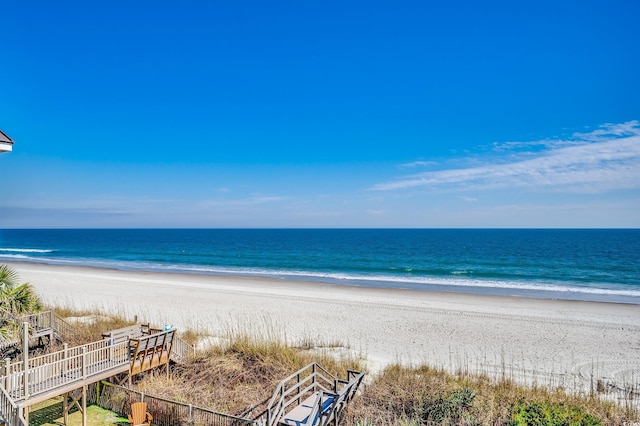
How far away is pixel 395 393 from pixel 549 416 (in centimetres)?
338

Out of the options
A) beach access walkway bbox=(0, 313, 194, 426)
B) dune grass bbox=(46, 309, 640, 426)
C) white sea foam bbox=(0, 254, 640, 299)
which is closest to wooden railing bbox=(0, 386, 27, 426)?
beach access walkway bbox=(0, 313, 194, 426)

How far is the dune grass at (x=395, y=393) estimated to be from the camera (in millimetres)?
8727

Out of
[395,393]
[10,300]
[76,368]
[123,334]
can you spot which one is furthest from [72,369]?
[395,393]

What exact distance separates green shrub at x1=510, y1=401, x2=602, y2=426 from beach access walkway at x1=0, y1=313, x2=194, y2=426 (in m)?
8.96

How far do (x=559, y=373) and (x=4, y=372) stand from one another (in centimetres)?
1587

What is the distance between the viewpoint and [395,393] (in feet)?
33.7

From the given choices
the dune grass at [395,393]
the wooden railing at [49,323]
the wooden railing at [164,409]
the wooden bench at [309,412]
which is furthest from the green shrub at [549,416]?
the wooden railing at [49,323]

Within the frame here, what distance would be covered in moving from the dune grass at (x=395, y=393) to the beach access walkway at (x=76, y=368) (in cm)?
69

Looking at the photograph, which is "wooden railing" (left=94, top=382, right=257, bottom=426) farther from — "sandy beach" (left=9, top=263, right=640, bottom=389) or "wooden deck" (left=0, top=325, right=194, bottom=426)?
"sandy beach" (left=9, top=263, right=640, bottom=389)

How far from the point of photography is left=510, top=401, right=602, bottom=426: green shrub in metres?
7.87

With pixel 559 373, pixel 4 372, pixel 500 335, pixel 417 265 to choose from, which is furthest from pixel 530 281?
pixel 4 372

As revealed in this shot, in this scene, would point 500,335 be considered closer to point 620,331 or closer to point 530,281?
point 620,331

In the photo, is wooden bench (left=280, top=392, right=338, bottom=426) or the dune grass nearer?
wooden bench (left=280, top=392, right=338, bottom=426)

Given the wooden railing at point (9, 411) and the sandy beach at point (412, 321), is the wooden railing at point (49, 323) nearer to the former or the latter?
the sandy beach at point (412, 321)
